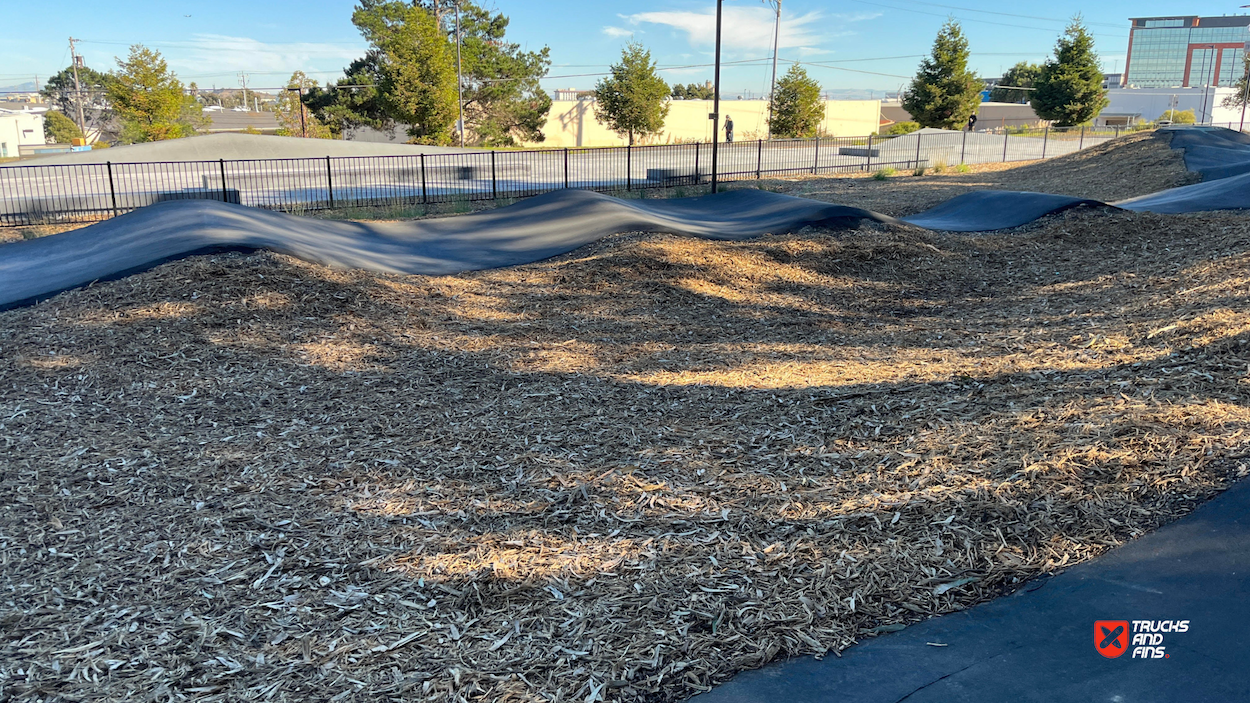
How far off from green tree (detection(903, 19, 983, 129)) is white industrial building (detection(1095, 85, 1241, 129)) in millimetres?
48049

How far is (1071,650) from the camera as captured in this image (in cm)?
295

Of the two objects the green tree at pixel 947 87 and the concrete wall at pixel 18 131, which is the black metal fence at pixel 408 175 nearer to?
the green tree at pixel 947 87

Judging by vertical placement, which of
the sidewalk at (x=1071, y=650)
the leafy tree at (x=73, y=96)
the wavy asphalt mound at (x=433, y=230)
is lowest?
the sidewalk at (x=1071, y=650)

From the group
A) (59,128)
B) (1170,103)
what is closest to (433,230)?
(59,128)

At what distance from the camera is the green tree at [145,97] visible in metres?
37.7

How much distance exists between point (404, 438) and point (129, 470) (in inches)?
62.4

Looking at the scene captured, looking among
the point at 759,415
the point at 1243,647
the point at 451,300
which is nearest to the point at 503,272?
the point at 451,300

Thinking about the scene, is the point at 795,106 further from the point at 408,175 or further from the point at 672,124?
the point at 408,175

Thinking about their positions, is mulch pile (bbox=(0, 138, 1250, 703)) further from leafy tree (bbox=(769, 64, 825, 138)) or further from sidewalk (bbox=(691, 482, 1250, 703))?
leafy tree (bbox=(769, 64, 825, 138))

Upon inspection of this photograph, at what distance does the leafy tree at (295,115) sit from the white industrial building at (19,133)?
1874 cm

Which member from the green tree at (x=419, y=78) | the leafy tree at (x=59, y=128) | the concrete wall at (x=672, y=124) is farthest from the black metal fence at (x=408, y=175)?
the leafy tree at (x=59, y=128)

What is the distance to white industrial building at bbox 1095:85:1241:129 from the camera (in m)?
80.1

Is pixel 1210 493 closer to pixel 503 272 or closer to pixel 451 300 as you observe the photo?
pixel 451 300

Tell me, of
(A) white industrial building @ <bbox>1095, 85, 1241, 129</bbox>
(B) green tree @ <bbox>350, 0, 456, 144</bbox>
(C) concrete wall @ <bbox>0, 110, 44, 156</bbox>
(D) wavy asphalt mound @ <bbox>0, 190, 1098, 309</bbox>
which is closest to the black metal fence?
(D) wavy asphalt mound @ <bbox>0, 190, 1098, 309</bbox>
